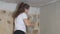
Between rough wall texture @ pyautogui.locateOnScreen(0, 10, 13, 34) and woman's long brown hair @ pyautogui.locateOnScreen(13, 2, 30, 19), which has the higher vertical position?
woman's long brown hair @ pyautogui.locateOnScreen(13, 2, 30, 19)

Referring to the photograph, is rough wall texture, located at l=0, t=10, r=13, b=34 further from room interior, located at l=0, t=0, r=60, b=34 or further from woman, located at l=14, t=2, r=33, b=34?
woman, located at l=14, t=2, r=33, b=34

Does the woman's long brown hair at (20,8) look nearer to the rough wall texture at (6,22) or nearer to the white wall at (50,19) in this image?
the rough wall texture at (6,22)

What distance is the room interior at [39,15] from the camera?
8.34ft

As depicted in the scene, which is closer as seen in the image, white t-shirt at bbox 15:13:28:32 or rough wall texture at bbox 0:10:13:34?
white t-shirt at bbox 15:13:28:32

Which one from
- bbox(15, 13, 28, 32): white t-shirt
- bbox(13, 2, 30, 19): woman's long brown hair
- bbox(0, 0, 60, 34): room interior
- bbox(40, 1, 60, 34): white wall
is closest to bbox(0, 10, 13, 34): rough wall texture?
bbox(0, 0, 60, 34): room interior

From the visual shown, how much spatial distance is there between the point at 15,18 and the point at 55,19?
0.75 meters

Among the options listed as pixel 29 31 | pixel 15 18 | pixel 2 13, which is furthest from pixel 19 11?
pixel 29 31

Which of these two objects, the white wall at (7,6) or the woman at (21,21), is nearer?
the woman at (21,21)

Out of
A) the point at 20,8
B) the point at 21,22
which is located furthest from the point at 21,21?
the point at 20,8

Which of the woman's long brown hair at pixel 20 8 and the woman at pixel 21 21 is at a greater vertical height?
the woman's long brown hair at pixel 20 8

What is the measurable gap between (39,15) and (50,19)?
12.6 inches

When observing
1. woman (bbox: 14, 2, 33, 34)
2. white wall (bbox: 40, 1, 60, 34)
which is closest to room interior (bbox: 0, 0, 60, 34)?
white wall (bbox: 40, 1, 60, 34)

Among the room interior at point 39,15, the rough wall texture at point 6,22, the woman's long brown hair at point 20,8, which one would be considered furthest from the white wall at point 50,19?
the rough wall texture at point 6,22

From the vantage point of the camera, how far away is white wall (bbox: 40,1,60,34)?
2.50m
